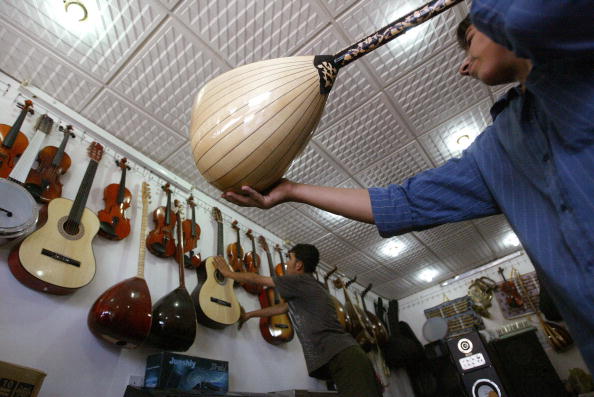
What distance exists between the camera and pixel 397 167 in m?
3.34

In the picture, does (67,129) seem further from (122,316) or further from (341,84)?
(341,84)

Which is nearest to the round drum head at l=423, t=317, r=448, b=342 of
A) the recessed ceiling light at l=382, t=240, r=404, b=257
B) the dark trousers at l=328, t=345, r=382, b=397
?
the recessed ceiling light at l=382, t=240, r=404, b=257

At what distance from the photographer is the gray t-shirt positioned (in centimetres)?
199

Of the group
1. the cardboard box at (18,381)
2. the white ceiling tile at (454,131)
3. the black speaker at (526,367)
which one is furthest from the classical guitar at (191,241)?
the black speaker at (526,367)

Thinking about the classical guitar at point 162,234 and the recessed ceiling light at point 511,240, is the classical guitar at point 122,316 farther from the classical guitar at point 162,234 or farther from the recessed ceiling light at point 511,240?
the recessed ceiling light at point 511,240

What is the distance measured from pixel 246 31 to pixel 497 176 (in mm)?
1833

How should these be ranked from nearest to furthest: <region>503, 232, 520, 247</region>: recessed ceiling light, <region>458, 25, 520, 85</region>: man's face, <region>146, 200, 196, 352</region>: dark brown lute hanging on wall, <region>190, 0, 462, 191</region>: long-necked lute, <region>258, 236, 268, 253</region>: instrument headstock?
<region>458, 25, 520, 85</region>: man's face → <region>190, 0, 462, 191</region>: long-necked lute → <region>146, 200, 196, 352</region>: dark brown lute hanging on wall → <region>258, 236, 268, 253</region>: instrument headstock → <region>503, 232, 520, 247</region>: recessed ceiling light

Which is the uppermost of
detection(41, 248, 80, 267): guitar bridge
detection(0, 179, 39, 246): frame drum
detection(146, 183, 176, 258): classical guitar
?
detection(146, 183, 176, 258): classical guitar

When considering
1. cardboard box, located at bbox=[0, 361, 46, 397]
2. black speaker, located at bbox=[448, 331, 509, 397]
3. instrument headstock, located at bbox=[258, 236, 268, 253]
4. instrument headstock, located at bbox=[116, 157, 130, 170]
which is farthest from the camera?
black speaker, located at bbox=[448, 331, 509, 397]

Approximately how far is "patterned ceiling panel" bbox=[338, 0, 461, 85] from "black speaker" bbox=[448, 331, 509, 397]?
3410 mm

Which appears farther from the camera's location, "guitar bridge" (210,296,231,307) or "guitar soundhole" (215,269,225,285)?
"guitar soundhole" (215,269,225,285)

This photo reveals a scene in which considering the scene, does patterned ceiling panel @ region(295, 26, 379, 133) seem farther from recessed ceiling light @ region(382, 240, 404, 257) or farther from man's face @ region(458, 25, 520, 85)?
recessed ceiling light @ region(382, 240, 404, 257)

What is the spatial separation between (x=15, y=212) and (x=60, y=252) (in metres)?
0.28

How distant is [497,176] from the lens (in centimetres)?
73
